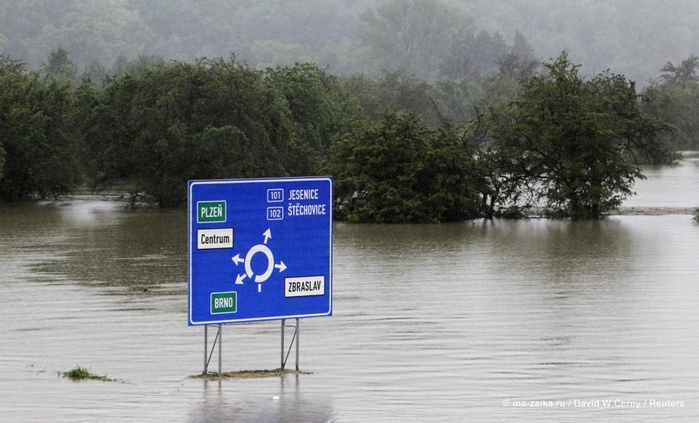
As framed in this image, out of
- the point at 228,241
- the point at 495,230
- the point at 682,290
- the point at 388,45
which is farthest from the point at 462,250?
the point at 388,45

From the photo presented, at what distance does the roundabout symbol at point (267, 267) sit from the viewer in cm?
1186

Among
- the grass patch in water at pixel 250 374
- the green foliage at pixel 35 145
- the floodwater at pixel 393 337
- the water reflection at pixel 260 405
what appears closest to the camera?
the water reflection at pixel 260 405

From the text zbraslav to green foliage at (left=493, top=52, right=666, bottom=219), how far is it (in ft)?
85.9

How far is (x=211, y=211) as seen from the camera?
1163 centimetres

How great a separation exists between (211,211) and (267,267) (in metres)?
0.76

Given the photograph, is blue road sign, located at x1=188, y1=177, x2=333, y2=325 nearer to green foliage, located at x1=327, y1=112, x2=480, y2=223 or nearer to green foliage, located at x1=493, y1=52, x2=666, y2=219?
green foliage, located at x1=327, y1=112, x2=480, y2=223

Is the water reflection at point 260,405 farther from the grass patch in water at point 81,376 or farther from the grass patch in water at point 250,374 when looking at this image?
the grass patch in water at point 81,376

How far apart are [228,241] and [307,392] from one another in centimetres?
146

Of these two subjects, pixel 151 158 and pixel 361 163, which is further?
pixel 151 158

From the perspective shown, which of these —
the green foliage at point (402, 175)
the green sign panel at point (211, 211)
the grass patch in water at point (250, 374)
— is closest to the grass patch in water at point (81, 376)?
the grass patch in water at point (250, 374)

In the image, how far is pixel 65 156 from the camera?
149ft

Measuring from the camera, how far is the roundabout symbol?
11859 millimetres

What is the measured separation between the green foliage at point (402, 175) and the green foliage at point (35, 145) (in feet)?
36.1

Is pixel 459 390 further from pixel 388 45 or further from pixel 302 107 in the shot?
pixel 388 45
